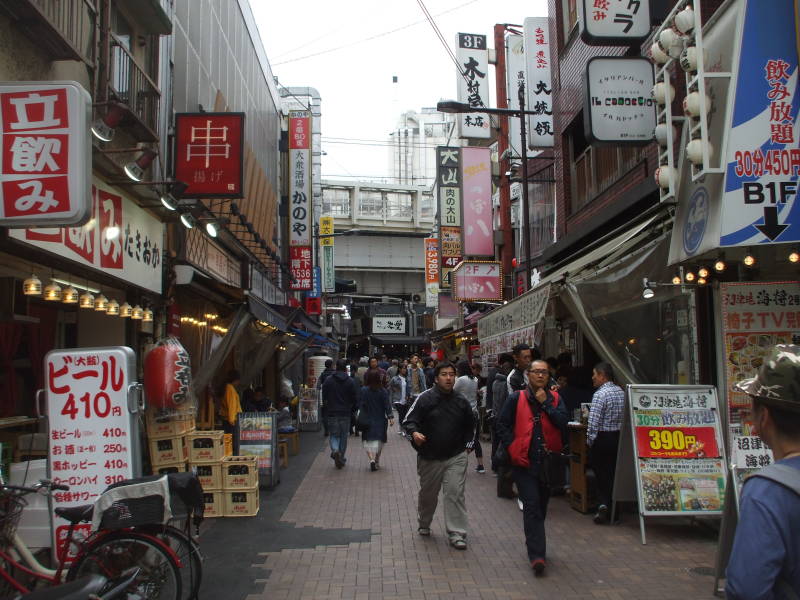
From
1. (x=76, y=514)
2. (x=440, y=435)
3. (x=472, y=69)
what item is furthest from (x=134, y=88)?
(x=472, y=69)

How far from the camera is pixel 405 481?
1103 centimetres

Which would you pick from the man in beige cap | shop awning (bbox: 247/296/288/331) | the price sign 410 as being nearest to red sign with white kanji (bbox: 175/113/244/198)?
shop awning (bbox: 247/296/288/331)

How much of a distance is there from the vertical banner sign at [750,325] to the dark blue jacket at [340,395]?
7.05m

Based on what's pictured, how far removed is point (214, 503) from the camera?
8.52 metres

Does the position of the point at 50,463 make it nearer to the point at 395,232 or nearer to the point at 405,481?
the point at 405,481

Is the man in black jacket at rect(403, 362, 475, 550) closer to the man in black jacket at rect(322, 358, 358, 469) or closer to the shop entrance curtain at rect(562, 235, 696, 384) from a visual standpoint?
the shop entrance curtain at rect(562, 235, 696, 384)

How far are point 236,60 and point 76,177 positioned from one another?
12.6 meters

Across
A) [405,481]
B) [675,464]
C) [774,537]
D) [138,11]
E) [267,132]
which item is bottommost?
[405,481]

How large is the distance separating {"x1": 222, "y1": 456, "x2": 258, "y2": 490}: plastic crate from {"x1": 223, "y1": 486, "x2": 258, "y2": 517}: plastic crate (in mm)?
63

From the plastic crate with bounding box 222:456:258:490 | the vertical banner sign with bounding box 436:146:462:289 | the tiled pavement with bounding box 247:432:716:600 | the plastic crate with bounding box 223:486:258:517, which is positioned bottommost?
the tiled pavement with bounding box 247:432:716:600

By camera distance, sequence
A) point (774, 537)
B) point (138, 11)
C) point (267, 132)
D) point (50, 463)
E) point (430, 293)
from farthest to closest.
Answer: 1. point (430, 293)
2. point (267, 132)
3. point (138, 11)
4. point (50, 463)
5. point (774, 537)

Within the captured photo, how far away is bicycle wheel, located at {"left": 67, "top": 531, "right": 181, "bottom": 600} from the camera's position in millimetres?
4680

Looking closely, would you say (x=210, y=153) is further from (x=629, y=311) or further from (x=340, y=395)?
(x=629, y=311)

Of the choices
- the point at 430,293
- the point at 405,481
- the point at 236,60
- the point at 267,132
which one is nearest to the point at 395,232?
the point at 430,293
